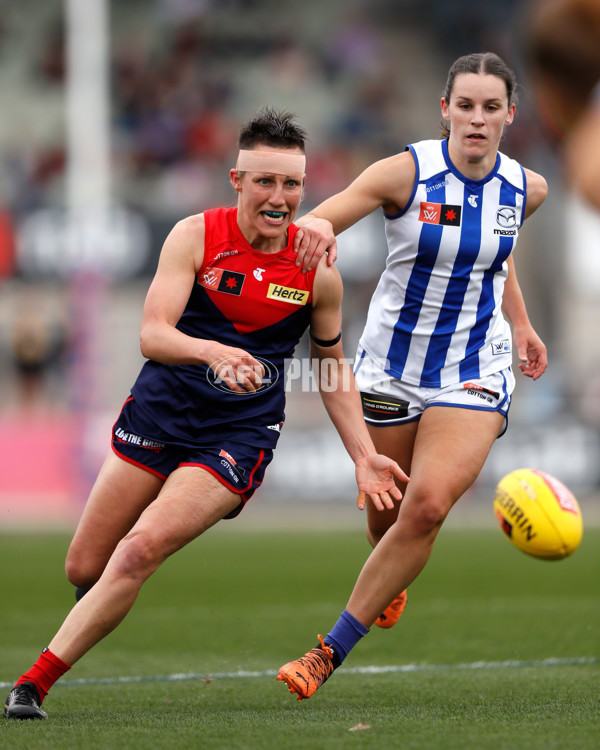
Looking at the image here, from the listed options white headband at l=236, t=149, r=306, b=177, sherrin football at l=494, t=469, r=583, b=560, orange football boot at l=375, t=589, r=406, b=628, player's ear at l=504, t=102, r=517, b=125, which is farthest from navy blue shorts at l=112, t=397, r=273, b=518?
player's ear at l=504, t=102, r=517, b=125

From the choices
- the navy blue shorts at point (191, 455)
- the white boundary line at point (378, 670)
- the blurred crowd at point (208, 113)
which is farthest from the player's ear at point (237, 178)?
the blurred crowd at point (208, 113)

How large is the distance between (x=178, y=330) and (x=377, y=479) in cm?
105

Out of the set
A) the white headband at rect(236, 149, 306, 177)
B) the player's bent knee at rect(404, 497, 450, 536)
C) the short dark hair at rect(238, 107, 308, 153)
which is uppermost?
the short dark hair at rect(238, 107, 308, 153)

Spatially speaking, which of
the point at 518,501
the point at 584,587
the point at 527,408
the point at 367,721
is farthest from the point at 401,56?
the point at 367,721

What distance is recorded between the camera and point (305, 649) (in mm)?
6980

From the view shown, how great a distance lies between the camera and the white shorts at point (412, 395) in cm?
545

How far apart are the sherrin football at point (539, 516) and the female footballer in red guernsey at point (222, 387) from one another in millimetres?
1239

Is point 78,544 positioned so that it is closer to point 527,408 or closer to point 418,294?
point 418,294

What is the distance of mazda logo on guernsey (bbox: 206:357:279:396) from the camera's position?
449 cm

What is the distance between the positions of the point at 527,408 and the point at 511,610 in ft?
29.2

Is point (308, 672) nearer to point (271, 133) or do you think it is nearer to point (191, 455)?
point (191, 455)

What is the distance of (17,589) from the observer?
31.7ft

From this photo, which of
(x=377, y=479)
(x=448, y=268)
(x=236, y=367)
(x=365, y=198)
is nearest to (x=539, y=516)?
(x=377, y=479)

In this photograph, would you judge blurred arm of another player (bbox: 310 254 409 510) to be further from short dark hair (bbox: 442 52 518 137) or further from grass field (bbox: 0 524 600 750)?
short dark hair (bbox: 442 52 518 137)
